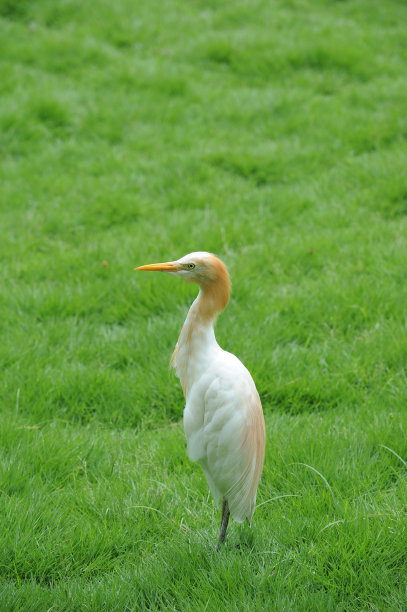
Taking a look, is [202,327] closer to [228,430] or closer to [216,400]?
[216,400]

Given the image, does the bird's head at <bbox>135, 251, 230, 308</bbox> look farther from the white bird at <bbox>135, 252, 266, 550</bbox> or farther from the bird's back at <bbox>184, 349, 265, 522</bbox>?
the bird's back at <bbox>184, 349, 265, 522</bbox>

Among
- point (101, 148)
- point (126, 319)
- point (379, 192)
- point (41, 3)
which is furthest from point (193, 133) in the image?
point (41, 3)

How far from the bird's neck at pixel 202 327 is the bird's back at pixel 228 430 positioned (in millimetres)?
44

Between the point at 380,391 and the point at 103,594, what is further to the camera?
the point at 380,391

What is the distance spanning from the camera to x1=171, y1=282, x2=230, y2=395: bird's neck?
2.50 meters

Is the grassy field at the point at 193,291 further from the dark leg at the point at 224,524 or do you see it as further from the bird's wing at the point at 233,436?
the bird's wing at the point at 233,436

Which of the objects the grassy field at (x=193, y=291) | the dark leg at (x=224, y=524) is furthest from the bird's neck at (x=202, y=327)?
the grassy field at (x=193, y=291)

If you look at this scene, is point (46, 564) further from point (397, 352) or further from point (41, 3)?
point (41, 3)

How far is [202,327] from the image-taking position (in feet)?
8.30

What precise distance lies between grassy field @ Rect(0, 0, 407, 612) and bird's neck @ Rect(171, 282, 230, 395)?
2.57 ft

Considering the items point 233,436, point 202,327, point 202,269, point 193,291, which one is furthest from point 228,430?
point 193,291

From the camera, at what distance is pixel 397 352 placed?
3865mm

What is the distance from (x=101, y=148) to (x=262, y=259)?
2.40 m

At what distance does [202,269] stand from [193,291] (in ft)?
6.71
